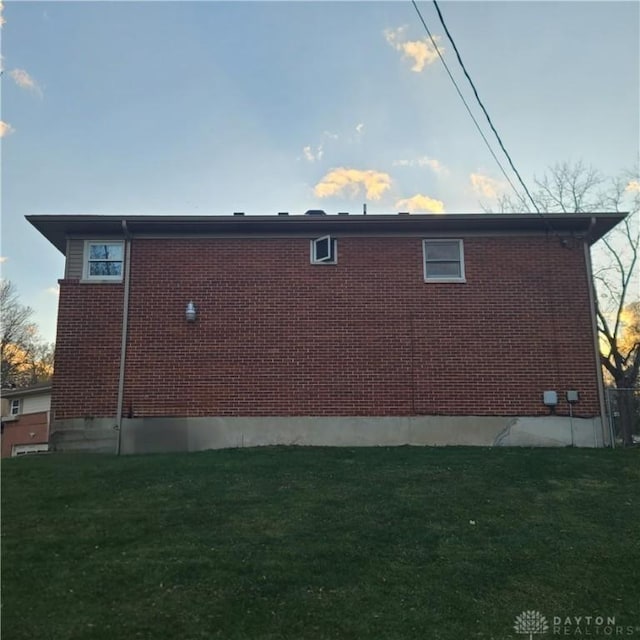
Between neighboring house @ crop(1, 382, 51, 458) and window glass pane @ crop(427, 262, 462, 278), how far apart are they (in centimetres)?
2025

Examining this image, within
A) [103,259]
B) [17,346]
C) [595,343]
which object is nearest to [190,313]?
[103,259]

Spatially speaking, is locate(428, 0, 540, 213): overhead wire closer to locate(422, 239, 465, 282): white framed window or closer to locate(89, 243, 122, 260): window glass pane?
locate(422, 239, 465, 282): white framed window

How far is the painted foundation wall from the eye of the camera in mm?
10797

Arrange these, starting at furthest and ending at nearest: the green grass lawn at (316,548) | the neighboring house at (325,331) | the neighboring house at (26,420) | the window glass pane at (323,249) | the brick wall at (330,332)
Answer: the neighboring house at (26,420) < the window glass pane at (323,249) < the brick wall at (330,332) < the neighboring house at (325,331) < the green grass lawn at (316,548)

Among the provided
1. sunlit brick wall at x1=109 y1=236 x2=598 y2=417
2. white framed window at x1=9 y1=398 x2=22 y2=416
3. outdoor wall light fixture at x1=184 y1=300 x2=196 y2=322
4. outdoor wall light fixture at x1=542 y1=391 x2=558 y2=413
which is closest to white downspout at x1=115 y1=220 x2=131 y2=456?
sunlit brick wall at x1=109 y1=236 x2=598 y2=417

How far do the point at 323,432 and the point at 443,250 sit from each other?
4656mm

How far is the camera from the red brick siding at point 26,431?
25.3 metres

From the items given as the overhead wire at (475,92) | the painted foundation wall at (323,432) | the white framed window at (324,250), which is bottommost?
the painted foundation wall at (323,432)

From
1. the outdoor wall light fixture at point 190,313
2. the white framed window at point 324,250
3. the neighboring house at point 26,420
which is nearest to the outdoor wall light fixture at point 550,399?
the white framed window at point 324,250

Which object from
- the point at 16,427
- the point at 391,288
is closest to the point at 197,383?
the point at 391,288

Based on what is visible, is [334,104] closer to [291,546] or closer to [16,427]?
[291,546]

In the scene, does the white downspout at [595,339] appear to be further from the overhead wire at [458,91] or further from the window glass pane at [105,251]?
the window glass pane at [105,251]

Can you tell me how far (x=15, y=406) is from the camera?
26.4 metres

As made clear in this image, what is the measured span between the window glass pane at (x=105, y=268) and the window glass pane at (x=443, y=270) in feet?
21.8
